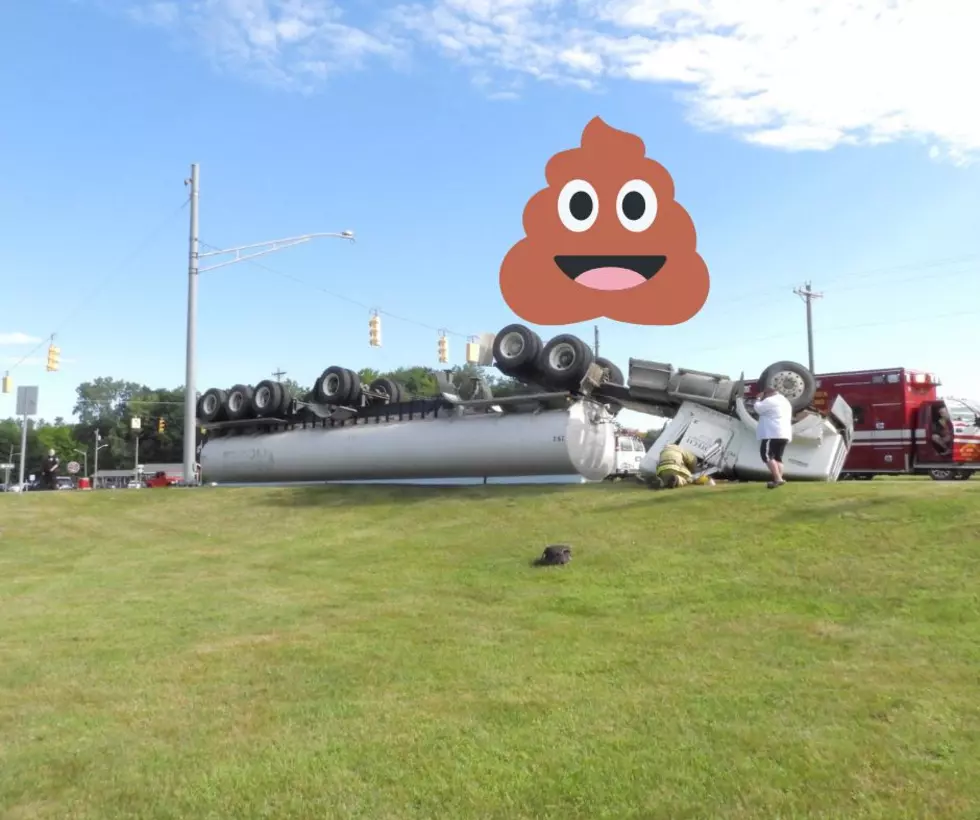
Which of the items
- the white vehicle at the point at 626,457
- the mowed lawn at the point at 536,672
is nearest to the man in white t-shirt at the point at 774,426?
the mowed lawn at the point at 536,672

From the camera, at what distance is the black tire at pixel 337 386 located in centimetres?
1806

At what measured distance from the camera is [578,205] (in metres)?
11.4

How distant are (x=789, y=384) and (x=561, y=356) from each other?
13.0 feet

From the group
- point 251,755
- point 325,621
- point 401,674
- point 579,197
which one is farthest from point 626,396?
point 251,755

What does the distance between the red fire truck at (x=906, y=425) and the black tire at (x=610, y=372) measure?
6325 mm

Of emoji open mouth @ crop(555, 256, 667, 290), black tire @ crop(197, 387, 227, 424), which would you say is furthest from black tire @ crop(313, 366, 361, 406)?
emoji open mouth @ crop(555, 256, 667, 290)

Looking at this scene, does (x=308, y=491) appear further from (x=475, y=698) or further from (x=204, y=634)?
(x=475, y=698)

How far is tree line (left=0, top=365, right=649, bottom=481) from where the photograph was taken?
325ft

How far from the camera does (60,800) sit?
3844mm

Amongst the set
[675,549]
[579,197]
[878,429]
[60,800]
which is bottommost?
[60,800]

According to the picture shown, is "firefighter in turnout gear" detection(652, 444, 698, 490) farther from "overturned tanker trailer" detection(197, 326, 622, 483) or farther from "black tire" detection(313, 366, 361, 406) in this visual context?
"black tire" detection(313, 366, 361, 406)

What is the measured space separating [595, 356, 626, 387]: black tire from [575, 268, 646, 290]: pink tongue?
346 cm

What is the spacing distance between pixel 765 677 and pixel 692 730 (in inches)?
40.1

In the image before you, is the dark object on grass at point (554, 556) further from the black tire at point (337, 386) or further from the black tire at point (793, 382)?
the black tire at point (337, 386)
